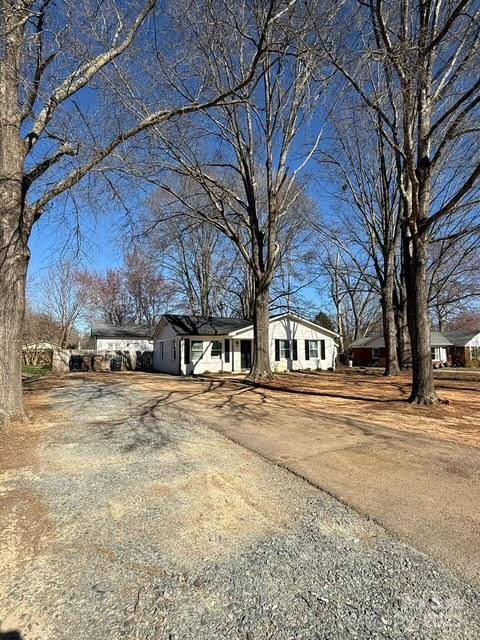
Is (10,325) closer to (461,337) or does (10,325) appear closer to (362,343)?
(362,343)

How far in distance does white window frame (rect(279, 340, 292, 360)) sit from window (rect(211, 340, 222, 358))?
13.4ft

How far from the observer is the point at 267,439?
19.6ft

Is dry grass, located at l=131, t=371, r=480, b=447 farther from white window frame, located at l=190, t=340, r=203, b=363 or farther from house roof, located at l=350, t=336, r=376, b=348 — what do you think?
house roof, located at l=350, t=336, r=376, b=348

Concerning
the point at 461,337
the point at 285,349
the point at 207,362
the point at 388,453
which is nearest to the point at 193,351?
the point at 207,362

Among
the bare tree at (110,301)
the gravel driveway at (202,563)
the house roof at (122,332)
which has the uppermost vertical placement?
the bare tree at (110,301)

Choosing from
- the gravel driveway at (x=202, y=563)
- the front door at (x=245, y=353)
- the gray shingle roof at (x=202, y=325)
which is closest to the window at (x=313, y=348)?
the front door at (x=245, y=353)

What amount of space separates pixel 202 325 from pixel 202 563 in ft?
72.1

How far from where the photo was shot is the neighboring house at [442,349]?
3766cm

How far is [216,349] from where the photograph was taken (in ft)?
79.0

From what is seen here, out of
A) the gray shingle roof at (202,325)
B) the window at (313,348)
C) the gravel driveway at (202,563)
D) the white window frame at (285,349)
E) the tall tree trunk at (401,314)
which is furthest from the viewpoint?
the window at (313,348)

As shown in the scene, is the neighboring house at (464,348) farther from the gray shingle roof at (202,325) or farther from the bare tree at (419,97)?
the bare tree at (419,97)

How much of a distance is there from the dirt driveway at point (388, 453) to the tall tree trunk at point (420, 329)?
0.48 meters

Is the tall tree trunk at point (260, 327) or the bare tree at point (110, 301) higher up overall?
the bare tree at point (110, 301)

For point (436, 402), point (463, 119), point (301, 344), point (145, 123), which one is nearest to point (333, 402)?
point (436, 402)
